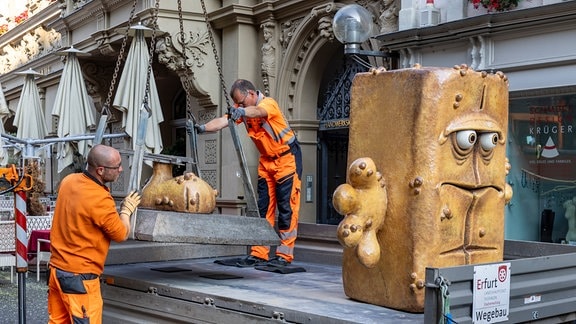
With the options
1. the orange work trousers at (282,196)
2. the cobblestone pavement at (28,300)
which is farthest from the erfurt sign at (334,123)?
the orange work trousers at (282,196)

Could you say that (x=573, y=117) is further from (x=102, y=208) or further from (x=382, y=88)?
(x=102, y=208)

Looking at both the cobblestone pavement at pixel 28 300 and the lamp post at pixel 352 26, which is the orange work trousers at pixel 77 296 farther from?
the lamp post at pixel 352 26

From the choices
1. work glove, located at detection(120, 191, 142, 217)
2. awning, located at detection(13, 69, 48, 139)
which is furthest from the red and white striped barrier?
awning, located at detection(13, 69, 48, 139)

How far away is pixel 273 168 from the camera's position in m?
5.47

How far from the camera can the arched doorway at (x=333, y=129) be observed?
37.1ft

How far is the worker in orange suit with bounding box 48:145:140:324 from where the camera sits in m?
4.20

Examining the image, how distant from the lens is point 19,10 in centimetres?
2577

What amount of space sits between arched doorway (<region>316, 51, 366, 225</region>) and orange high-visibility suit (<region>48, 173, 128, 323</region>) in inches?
277

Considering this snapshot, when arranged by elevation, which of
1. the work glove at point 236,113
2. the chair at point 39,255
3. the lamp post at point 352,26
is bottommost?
the chair at point 39,255

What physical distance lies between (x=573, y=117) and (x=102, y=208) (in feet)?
17.4

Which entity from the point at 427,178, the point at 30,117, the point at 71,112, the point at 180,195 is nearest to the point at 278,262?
the point at 180,195

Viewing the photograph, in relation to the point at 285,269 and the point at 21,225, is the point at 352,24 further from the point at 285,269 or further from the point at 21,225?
the point at 21,225

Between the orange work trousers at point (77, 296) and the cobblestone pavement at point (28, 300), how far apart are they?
99.9 inches

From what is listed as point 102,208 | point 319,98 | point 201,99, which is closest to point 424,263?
point 102,208
